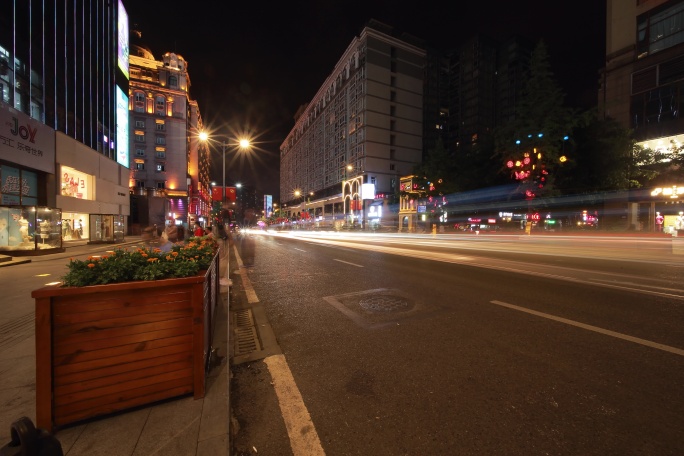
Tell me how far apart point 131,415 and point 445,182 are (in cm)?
4332

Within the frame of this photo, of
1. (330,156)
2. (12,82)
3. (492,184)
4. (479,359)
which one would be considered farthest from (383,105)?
(479,359)

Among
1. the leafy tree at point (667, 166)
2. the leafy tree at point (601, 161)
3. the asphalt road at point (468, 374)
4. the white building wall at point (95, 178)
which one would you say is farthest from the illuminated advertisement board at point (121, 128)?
the leafy tree at point (667, 166)

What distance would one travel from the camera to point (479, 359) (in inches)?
141

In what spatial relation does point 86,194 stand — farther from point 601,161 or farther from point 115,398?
point 601,161

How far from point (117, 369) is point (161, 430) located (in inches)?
25.2

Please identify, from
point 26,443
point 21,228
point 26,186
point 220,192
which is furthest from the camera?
point 220,192

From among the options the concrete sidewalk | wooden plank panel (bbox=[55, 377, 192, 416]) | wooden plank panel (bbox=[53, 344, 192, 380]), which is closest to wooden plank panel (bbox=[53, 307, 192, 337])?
wooden plank panel (bbox=[53, 344, 192, 380])

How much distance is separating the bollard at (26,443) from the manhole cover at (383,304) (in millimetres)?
4624

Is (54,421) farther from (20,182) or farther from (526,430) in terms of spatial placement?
(20,182)

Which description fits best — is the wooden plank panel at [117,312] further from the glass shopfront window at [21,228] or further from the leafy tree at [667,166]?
the leafy tree at [667,166]

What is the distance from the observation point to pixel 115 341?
8.23ft

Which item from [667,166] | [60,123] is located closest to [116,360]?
[60,123]

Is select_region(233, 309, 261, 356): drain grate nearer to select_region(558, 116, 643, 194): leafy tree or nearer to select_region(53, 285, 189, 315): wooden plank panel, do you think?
select_region(53, 285, 189, 315): wooden plank panel

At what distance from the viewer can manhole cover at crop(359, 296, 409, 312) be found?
5.60m
